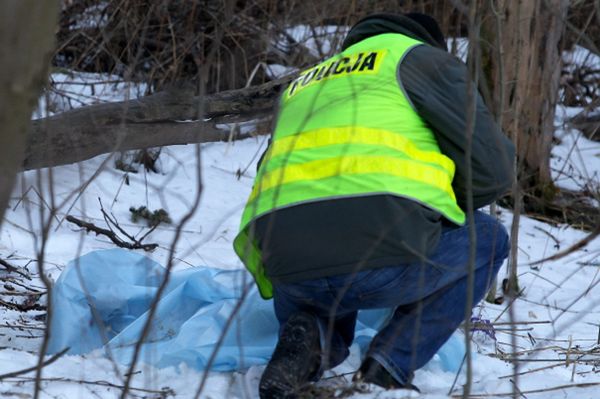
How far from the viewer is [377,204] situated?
2.60 m

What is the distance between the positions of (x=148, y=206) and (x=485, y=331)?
7.05 feet

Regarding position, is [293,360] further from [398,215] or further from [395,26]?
[395,26]

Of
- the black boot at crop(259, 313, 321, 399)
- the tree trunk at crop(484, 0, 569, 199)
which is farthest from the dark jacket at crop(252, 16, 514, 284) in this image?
the tree trunk at crop(484, 0, 569, 199)

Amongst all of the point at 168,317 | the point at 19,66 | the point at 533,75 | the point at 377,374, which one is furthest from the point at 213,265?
the point at 19,66

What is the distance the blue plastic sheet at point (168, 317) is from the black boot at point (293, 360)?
27 centimetres

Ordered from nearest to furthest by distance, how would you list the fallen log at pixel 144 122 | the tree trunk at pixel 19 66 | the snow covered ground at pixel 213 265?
the tree trunk at pixel 19 66
the snow covered ground at pixel 213 265
the fallen log at pixel 144 122

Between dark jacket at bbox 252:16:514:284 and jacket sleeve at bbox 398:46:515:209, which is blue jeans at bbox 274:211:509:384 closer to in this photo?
dark jacket at bbox 252:16:514:284

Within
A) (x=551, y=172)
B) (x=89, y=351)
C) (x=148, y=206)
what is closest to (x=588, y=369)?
(x=89, y=351)

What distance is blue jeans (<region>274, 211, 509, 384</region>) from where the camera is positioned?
106 inches

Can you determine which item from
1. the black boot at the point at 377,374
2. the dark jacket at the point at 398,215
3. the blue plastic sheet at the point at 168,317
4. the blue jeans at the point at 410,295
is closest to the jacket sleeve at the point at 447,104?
the dark jacket at the point at 398,215

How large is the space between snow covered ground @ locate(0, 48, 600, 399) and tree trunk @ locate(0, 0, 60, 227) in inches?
12.4

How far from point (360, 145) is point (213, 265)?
1.75 m

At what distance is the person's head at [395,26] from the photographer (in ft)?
9.89

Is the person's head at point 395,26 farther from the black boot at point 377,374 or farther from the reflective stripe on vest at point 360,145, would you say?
the black boot at point 377,374
